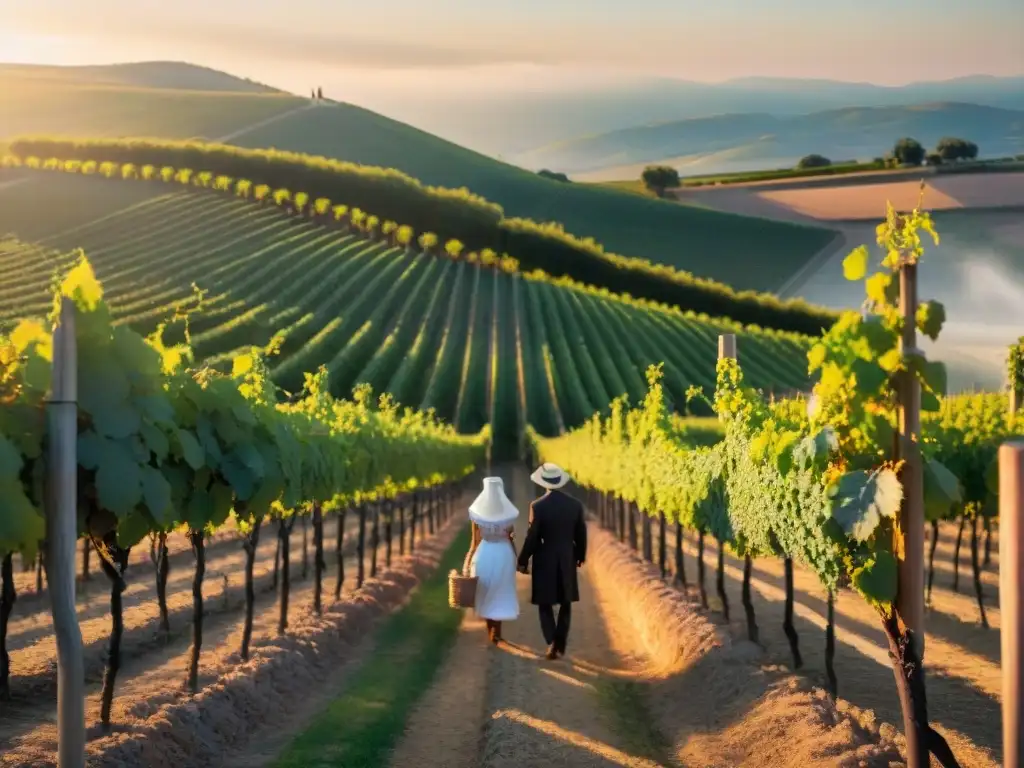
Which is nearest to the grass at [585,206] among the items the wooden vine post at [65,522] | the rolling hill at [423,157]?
the rolling hill at [423,157]

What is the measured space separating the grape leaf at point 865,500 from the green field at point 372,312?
5185 cm

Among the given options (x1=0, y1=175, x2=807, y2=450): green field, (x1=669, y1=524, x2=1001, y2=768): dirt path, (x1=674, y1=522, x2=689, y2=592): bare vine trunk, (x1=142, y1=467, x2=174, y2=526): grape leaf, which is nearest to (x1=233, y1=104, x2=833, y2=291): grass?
(x1=0, y1=175, x2=807, y2=450): green field

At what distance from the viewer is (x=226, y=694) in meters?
9.62

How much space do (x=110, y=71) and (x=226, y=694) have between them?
599ft

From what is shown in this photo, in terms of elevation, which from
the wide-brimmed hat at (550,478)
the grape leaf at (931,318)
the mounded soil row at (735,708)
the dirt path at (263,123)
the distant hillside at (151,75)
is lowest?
the mounded soil row at (735,708)

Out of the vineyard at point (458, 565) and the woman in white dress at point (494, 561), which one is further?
the woman in white dress at point (494, 561)

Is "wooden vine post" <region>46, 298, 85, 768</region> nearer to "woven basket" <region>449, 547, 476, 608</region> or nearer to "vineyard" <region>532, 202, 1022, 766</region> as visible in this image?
"vineyard" <region>532, 202, 1022, 766</region>

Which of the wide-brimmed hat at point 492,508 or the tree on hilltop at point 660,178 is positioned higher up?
the tree on hilltop at point 660,178

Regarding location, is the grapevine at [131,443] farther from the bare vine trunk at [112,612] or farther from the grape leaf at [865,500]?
the grape leaf at [865,500]

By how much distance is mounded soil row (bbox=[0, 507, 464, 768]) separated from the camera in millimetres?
7887

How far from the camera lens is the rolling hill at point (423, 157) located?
101438mm

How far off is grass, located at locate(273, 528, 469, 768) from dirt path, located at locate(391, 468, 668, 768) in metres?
0.16

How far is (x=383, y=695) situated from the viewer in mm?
11180

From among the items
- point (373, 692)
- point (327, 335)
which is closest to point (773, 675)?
point (373, 692)
